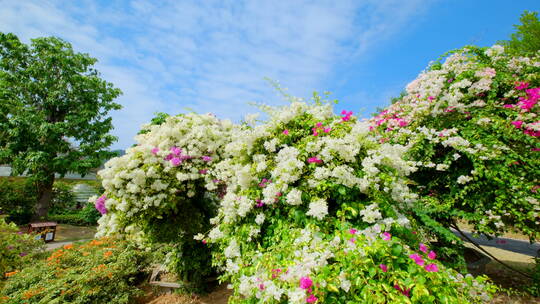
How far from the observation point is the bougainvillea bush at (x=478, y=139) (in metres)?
4.52

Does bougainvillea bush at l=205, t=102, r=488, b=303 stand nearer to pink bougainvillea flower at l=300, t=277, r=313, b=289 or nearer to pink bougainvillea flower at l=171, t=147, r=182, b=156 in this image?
pink bougainvillea flower at l=300, t=277, r=313, b=289

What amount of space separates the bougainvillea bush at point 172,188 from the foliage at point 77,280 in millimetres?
904

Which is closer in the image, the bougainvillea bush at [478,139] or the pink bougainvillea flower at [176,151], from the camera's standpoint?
the bougainvillea bush at [478,139]

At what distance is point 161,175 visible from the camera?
201 inches

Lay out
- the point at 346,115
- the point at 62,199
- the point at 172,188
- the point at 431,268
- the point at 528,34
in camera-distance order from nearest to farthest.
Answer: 1. the point at 431,268
2. the point at 346,115
3. the point at 172,188
4. the point at 528,34
5. the point at 62,199

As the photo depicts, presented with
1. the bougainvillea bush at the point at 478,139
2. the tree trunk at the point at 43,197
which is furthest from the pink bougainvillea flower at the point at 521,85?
the tree trunk at the point at 43,197

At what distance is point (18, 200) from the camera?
682 inches

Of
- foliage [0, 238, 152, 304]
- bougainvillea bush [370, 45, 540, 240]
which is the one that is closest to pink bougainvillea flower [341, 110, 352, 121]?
bougainvillea bush [370, 45, 540, 240]

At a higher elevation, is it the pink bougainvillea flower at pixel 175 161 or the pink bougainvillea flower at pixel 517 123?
the pink bougainvillea flower at pixel 517 123

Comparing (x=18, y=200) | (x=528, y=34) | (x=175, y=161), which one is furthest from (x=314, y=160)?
(x=18, y=200)

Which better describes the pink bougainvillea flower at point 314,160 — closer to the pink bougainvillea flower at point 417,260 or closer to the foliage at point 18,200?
the pink bougainvillea flower at point 417,260

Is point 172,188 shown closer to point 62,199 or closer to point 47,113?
point 47,113

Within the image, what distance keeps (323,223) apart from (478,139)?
4.09 metres

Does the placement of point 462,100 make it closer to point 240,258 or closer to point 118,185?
point 240,258
